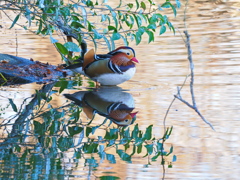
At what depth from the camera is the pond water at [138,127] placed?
15.7 feet

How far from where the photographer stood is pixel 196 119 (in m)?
6.39

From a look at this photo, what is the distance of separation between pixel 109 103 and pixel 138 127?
1.28m

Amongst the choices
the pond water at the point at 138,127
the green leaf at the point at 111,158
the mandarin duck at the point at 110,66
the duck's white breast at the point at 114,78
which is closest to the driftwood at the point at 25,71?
the pond water at the point at 138,127

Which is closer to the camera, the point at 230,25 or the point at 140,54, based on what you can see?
the point at 140,54

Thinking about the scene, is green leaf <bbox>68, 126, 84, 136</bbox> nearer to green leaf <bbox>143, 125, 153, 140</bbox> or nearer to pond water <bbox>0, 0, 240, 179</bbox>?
pond water <bbox>0, 0, 240, 179</bbox>

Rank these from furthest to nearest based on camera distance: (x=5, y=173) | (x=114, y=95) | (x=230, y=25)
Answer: (x=230, y=25)
(x=114, y=95)
(x=5, y=173)

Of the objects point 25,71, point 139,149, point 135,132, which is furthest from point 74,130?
point 25,71

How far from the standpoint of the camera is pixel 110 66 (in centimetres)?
841

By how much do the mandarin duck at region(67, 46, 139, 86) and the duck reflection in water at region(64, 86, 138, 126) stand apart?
143 mm

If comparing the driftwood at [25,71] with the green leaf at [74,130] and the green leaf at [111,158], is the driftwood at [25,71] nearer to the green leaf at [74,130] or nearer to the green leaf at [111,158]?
the green leaf at [74,130]

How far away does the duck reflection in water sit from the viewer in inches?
263

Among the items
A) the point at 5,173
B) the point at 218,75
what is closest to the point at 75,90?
the point at 218,75

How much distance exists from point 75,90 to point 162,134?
2687mm

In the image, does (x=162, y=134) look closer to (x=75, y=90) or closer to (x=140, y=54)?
(x=75, y=90)
